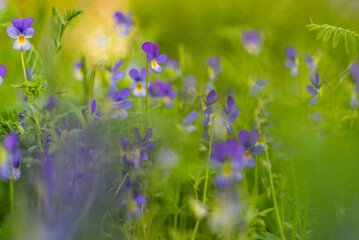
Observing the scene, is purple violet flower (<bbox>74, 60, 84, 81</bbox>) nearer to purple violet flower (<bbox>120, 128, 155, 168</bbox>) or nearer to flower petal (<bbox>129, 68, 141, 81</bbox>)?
flower petal (<bbox>129, 68, 141, 81</bbox>)

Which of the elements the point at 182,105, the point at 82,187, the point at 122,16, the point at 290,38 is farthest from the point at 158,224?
the point at 290,38

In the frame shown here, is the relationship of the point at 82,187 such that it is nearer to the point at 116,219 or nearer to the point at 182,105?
the point at 116,219

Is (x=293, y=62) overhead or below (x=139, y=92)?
overhead

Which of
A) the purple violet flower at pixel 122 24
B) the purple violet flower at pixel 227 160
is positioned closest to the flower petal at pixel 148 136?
the purple violet flower at pixel 227 160

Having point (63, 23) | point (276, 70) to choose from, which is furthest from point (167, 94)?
point (276, 70)

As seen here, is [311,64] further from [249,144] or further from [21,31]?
[21,31]

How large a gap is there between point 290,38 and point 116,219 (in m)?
2.08

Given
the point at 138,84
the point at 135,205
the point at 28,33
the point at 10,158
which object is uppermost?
the point at 28,33

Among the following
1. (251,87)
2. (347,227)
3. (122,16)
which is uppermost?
(122,16)

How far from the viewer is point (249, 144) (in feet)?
3.30

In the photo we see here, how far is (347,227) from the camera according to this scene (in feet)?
3.00

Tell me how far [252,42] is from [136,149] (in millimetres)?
1447

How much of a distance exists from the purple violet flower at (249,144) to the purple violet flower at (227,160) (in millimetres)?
183

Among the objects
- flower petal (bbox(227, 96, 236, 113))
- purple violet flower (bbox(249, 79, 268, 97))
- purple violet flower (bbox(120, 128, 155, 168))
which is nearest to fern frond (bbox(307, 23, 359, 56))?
flower petal (bbox(227, 96, 236, 113))
